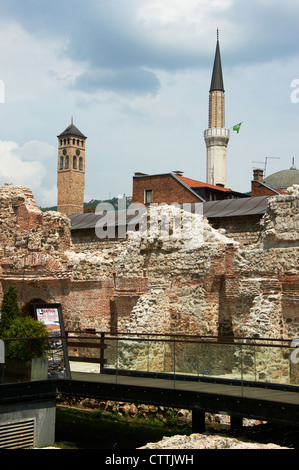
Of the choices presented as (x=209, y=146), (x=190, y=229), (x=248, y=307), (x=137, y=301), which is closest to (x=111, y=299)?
(x=137, y=301)

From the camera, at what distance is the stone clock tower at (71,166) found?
8212 cm

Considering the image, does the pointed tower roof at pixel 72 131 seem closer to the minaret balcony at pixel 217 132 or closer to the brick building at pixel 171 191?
the minaret balcony at pixel 217 132

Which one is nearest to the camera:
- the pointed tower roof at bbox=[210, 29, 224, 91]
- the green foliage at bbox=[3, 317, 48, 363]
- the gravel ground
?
the gravel ground

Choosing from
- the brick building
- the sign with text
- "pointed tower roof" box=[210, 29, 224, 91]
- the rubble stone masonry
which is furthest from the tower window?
"pointed tower roof" box=[210, 29, 224, 91]

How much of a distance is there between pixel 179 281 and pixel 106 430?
4459mm

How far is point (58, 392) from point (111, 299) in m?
6.96

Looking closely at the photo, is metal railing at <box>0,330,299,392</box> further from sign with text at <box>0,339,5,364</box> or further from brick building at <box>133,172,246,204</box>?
brick building at <box>133,172,246,204</box>

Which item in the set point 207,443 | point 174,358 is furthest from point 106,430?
point 207,443

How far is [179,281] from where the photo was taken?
1622 cm

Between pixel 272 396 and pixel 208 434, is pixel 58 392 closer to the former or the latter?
pixel 208 434

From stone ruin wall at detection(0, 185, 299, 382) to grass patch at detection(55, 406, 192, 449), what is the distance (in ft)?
8.02

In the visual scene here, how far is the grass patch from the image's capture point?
12.2m

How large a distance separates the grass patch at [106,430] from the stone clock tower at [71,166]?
2630 inches

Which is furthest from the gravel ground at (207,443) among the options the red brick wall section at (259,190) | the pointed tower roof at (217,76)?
the pointed tower roof at (217,76)
